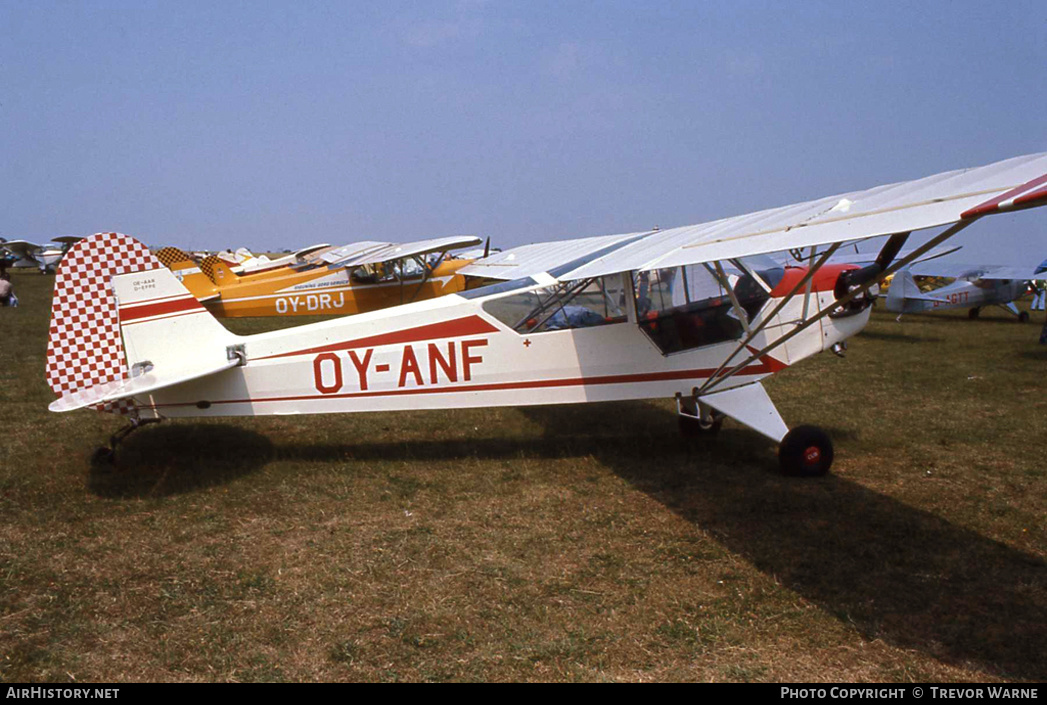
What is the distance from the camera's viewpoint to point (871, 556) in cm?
412

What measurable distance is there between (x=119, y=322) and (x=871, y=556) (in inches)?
207

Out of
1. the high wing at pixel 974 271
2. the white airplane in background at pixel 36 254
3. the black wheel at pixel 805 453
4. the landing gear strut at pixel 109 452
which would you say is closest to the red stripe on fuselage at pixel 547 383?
the landing gear strut at pixel 109 452

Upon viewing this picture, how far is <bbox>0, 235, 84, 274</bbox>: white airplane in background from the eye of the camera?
36.9 meters

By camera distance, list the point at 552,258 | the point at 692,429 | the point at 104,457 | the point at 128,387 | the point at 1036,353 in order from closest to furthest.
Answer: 1. the point at 128,387
2. the point at 104,457
3. the point at 692,429
4. the point at 552,258
5. the point at 1036,353

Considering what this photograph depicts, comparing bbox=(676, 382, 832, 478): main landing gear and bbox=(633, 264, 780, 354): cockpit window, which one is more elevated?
bbox=(633, 264, 780, 354): cockpit window

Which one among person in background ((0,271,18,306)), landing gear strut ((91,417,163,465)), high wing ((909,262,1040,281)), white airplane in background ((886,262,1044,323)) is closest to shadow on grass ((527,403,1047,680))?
landing gear strut ((91,417,163,465))

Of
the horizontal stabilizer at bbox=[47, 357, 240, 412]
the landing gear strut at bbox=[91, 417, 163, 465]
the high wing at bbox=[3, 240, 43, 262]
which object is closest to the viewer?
the horizontal stabilizer at bbox=[47, 357, 240, 412]

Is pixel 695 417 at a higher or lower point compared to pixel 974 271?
higher

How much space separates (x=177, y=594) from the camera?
3.80 metres

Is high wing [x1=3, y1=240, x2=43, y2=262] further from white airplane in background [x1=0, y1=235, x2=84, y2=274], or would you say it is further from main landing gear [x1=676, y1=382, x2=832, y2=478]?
main landing gear [x1=676, y1=382, x2=832, y2=478]

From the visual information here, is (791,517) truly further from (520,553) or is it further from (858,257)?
(858,257)

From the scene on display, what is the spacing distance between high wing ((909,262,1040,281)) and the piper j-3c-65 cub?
12642 millimetres

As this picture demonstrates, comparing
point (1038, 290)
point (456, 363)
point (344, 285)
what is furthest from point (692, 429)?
point (1038, 290)

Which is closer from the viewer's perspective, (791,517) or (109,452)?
(791,517)
